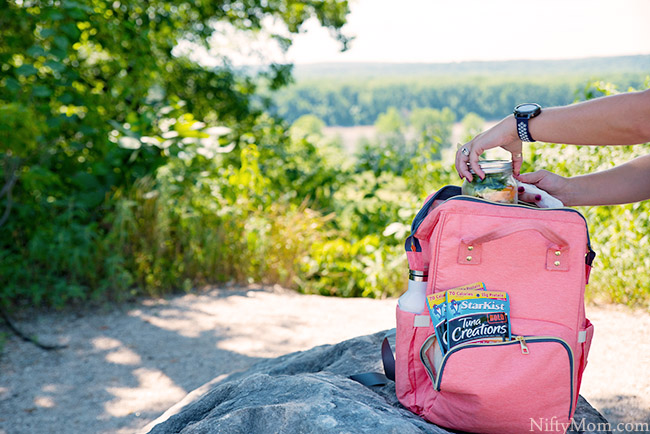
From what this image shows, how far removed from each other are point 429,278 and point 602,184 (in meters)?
0.68

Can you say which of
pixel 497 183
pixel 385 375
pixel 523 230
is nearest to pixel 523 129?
pixel 497 183

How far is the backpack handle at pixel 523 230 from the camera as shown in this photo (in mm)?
1446

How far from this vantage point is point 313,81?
18.0 metres

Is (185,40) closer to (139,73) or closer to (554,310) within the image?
→ (139,73)

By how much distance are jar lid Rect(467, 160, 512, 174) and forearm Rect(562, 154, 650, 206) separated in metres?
0.36

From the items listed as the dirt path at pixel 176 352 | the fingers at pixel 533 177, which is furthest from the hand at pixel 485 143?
the dirt path at pixel 176 352

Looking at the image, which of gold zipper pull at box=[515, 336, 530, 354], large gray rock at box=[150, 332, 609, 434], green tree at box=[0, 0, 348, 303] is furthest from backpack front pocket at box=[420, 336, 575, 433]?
green tree at box=[0, 0, 348, 303]

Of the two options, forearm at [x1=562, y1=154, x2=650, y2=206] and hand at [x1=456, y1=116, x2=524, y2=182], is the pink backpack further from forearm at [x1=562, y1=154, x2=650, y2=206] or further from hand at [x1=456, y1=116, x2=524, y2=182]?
forearm at [x1=562, y1=154, x2=650, y2=206]

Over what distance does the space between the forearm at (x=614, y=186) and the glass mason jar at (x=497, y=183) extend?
0.33 m

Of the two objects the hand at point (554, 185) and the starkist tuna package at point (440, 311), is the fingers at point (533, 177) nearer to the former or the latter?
the hand at point (554, 185)

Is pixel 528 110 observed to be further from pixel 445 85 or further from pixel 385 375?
pixel 445 85

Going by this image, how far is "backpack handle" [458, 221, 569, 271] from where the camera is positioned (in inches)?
56.9

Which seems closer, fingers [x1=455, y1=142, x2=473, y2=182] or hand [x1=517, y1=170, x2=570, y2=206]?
fingers [x1=455, y1=142, x2=473, y2=182]

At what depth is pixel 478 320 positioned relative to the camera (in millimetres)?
1445
